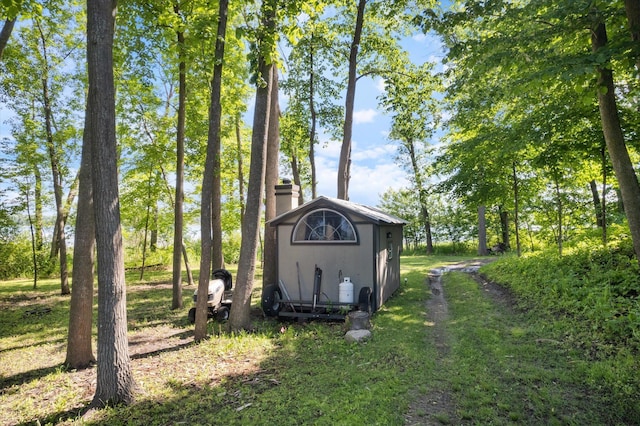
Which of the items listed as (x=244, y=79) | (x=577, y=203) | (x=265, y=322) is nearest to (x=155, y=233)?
(x=244, y=79)

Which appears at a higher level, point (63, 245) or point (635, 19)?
point (635, 19)

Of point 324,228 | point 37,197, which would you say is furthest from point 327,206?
point 37,197

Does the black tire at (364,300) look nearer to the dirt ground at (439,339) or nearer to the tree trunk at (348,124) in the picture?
the dirt ground at (439,339)

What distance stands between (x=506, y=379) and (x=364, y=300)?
3552mm

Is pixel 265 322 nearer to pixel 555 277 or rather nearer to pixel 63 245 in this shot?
pixel 555 277

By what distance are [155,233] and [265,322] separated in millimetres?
14258

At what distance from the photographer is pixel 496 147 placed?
9875 millimetres

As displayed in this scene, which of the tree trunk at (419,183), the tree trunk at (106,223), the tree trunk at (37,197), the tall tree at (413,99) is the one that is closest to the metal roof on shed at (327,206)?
the tree trunk at (106,223)

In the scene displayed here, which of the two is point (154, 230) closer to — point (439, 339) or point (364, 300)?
point (364, 300)

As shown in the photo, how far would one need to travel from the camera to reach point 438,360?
4926 mm

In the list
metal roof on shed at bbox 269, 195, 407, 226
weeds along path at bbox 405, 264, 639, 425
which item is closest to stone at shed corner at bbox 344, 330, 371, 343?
weeds along path at bbox 405, 264, 639, 425

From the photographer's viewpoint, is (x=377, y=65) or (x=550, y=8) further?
(x=377, y=65)

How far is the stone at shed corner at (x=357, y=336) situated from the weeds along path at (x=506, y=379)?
1091mm

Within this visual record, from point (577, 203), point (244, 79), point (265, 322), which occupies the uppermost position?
point (244, 79)
